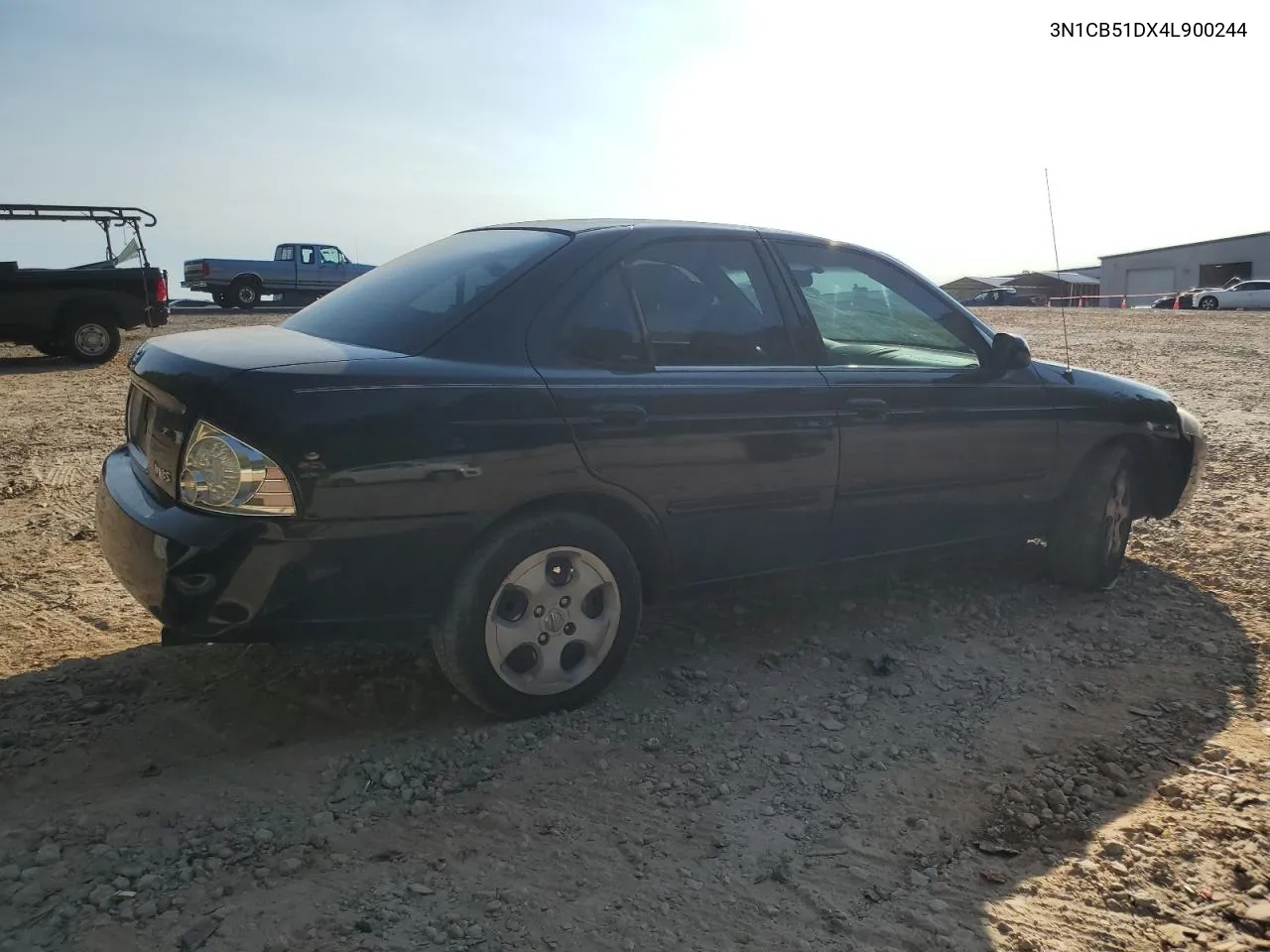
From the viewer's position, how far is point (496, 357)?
10.8 feet

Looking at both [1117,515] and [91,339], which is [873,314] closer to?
[1117,515]

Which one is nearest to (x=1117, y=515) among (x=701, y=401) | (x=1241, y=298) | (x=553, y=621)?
(x=701, y=401)

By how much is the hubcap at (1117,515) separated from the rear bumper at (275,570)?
3.25 metres

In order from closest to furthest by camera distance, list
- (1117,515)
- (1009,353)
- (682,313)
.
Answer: (682,313) < (1009,353) < (1117,515)

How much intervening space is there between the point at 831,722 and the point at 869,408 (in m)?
1.22

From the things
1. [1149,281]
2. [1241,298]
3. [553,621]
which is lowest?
[553,621]

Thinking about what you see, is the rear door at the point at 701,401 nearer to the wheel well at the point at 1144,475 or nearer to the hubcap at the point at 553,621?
the hubcap at the point at 553,621

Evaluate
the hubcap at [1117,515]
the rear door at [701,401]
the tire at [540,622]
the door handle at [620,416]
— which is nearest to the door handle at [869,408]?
the rear door at [701,401]

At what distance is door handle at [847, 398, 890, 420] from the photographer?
13.2 ft

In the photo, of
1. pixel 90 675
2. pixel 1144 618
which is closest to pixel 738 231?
pixel 1144 618

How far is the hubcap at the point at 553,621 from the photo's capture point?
130 inches

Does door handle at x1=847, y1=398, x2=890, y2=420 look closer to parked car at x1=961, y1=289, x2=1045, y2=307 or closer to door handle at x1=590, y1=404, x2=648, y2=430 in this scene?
door handle at x1=590, y1=404, x2=648, y2=430

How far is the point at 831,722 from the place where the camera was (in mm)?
3586

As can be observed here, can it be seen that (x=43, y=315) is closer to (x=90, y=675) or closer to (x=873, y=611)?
(x=90, y=675)
